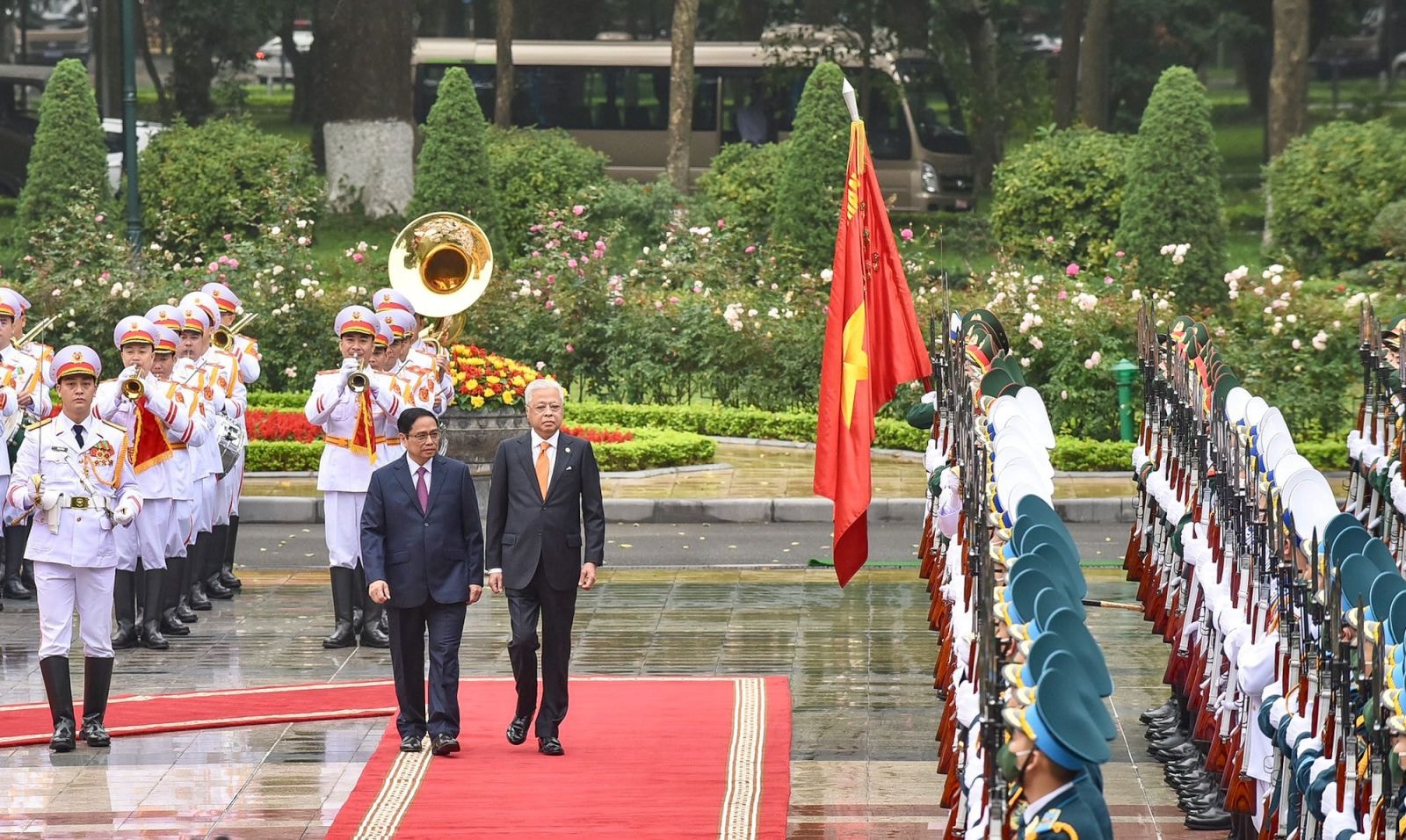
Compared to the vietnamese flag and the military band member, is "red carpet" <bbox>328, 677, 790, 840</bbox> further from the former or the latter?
the military band member

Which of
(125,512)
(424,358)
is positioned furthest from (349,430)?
(125,512)

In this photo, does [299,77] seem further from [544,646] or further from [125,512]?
[544,646]

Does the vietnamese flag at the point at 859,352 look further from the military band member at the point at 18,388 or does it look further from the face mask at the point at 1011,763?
the military band member at the point at 18,388

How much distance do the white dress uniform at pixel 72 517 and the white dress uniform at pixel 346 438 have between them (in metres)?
2.16

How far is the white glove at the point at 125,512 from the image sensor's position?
10523 mm

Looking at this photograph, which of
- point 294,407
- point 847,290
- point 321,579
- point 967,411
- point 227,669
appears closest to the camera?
point 967,411

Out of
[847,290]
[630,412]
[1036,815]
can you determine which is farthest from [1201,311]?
[1036,815]

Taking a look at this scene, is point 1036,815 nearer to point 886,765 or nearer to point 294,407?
point 886,765

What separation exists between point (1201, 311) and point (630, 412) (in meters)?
5.66

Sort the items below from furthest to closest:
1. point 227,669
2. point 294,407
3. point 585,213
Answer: point 585,213
point 294,407
point 227,669

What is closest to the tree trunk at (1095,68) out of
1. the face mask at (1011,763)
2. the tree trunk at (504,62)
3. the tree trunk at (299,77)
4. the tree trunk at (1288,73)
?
the tree trunk at (1288,73)

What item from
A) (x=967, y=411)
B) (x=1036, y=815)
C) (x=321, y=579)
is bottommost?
(x=321, y=579)

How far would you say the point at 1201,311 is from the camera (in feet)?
72.7

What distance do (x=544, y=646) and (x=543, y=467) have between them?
82cm
